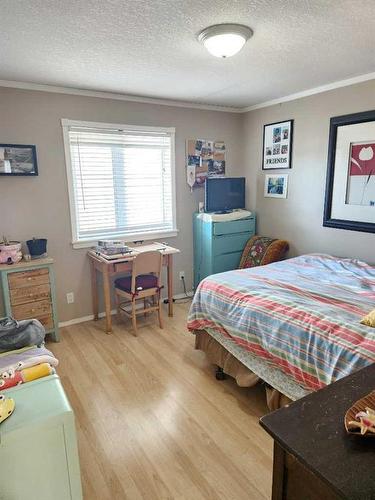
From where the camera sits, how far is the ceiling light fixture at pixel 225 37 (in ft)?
6.50

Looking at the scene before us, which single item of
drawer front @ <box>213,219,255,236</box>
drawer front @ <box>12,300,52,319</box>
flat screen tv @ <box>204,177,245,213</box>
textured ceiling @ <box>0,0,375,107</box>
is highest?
textured ceiling @ <box>0,0,375,107</box>

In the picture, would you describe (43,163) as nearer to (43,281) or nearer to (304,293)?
(43,281)

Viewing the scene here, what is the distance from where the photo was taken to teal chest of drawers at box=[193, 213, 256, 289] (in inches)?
156

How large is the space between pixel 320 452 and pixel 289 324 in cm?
121

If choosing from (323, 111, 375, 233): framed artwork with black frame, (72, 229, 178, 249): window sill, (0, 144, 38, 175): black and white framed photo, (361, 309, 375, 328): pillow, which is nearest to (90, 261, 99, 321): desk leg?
(72, 229, 178, 249): window sill

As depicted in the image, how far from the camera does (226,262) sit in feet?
13.5

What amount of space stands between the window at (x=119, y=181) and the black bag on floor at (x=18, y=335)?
1.49m

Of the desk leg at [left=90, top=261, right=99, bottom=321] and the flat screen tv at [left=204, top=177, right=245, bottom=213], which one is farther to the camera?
the flat screen tv at [left=204, top=177, right=245, bottom=213]

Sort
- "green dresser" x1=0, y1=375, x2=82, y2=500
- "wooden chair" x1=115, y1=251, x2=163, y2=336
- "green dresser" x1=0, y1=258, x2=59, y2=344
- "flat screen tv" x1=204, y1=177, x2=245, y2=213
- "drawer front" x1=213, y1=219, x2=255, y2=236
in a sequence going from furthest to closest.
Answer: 1. "flat screen tv" x1=204, y1=177, x2=245, y2=213
2. "drawer front" x1=213, y1=219, x2=255, y2=236
3. "wooden chair" x1=115, y1=251, x2=163, y2=336
4. "green dresser" x1=0, y1=258, x2=59, y2=344
5. "green dresser" x1=0, y1=375, x2=82, y2=500

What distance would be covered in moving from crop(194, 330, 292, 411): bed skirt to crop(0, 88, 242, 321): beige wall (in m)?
1.57

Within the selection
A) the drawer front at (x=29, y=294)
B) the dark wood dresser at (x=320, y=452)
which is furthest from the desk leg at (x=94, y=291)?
the dark wood dresser at (x=320, y=452)

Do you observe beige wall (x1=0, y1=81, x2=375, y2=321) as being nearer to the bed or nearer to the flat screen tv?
the flat screen tv

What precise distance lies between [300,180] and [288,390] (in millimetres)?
2513

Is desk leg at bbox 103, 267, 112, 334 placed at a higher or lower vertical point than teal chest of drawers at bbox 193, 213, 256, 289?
lower
